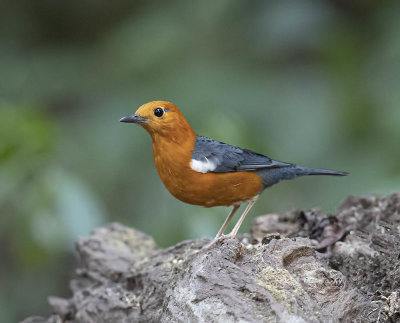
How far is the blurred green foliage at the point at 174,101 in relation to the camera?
5.46 meters

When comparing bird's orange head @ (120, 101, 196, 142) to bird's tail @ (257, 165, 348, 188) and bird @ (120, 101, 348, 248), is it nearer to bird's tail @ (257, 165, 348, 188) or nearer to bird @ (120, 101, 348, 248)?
bird @ (120, 101, 348, 248)

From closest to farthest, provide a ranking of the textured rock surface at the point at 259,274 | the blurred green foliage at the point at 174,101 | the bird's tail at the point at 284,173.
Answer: the textured rock surface at the point at 259,274 < the bird's tail at the point at 284,173 < the blurred green foliage at the point at 174,101

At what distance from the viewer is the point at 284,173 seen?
4.48 meters

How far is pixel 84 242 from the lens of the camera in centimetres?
453

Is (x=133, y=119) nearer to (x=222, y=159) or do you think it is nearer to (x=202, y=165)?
(x=202, y=165)

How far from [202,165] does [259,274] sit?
1136 mm

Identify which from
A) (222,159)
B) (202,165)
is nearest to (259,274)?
(202,165)

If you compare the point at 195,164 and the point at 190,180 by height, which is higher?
the point at 195,164

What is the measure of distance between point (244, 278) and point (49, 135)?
335 cm

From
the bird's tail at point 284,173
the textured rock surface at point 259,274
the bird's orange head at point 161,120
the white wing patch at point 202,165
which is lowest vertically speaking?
the textured rock surface at point 259,274

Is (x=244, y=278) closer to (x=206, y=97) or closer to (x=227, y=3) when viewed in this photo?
(x=206, y=97)

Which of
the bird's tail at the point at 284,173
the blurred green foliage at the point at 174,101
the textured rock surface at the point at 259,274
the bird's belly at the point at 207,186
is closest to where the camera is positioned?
the textured rock surface at the point at 259,274

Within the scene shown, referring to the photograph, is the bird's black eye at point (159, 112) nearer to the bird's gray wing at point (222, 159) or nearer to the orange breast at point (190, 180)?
the orange breast at point (190, 180)

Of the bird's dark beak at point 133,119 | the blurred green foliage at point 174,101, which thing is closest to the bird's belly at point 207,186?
the bird's dark beak at point 133,119
